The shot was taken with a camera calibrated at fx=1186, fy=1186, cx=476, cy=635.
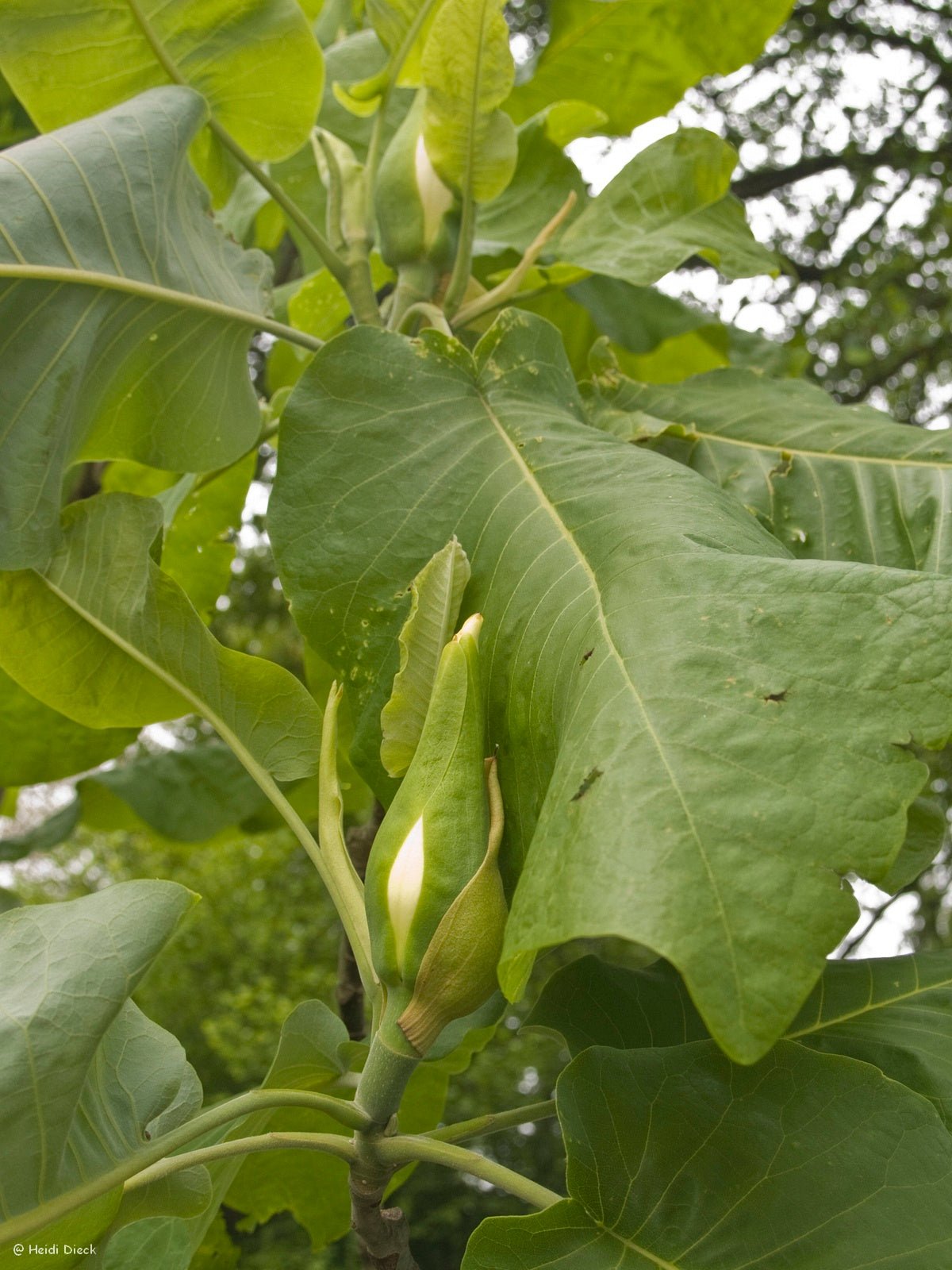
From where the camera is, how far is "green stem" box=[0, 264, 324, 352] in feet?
2.06

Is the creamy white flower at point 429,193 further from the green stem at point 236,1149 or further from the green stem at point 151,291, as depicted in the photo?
the green stem at point 236,1149

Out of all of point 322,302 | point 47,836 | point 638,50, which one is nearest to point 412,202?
point 322,302

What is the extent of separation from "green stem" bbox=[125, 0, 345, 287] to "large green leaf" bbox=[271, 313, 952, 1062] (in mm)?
189

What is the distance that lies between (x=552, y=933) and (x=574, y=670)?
0.47 ft

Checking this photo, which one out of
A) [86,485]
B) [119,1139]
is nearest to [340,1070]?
[119,1139]

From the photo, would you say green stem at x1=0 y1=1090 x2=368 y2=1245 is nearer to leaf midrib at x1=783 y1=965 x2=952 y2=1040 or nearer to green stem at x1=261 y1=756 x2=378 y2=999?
green stem at x1=261 y1=756 x2=378 y2=999

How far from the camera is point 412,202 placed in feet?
2.63

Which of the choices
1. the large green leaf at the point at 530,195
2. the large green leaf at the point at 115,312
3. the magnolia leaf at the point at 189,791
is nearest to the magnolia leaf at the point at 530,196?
the large green leaf at the point at 530,195

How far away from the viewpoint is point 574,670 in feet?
1.67

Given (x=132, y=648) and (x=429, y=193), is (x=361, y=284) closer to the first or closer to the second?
(x=429, y=193)

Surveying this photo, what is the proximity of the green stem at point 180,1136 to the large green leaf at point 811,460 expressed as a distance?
1.31ft

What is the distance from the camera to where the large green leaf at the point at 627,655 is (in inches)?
15.1

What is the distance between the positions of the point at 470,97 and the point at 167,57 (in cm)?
22

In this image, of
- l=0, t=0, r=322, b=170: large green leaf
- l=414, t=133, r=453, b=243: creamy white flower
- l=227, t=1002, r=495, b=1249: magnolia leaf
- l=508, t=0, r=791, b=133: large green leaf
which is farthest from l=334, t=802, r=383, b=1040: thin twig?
l=508, t=0, r=791, b=133: large green leaf
